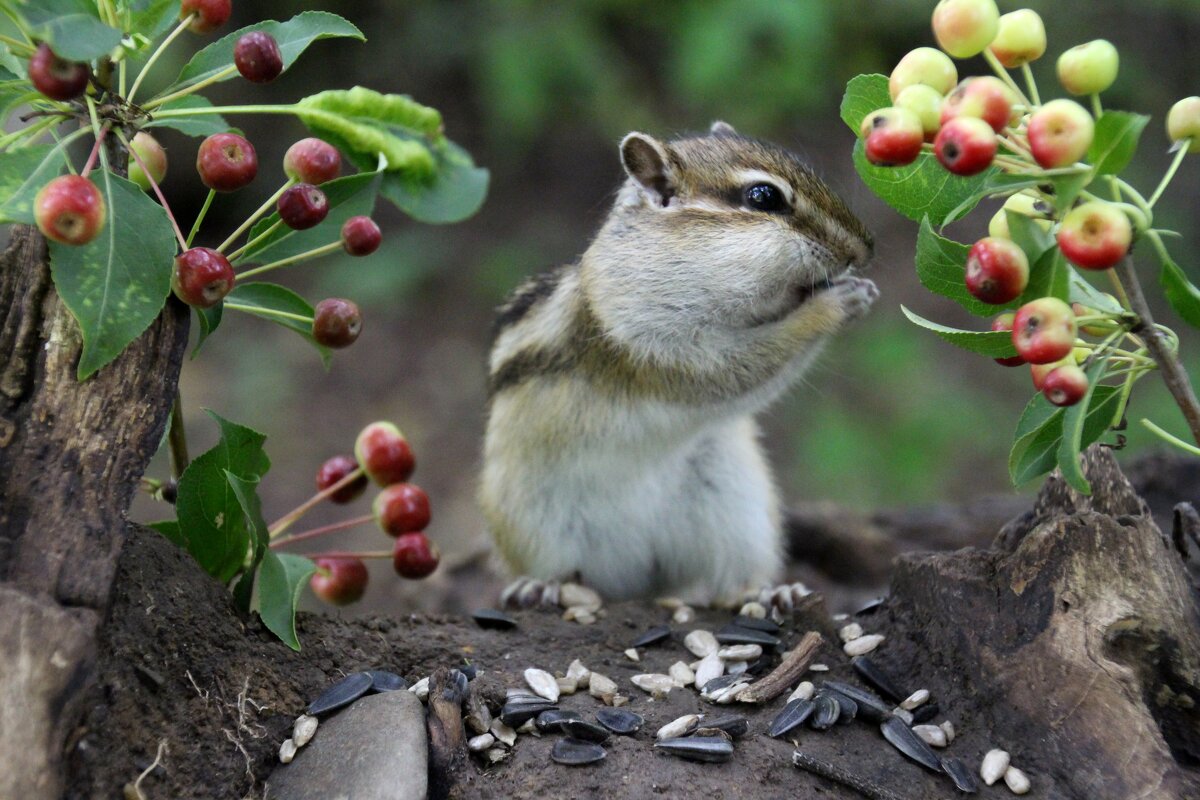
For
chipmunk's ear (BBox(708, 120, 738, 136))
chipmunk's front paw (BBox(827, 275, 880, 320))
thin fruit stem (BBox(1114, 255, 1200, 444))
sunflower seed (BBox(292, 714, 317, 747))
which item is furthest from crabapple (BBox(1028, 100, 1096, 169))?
chipmunk's ear (BBox(708, 120, 738, 136))

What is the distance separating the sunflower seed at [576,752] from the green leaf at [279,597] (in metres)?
0.54

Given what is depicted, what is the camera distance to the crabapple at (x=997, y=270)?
1821mm

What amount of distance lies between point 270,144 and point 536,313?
5298 mm

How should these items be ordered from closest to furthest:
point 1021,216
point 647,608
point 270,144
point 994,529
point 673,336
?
point 1021,216 < point 647,608 < point 673,336 < point 994,529 < point 270,144

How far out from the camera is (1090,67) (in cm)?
179

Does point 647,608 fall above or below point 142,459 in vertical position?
below

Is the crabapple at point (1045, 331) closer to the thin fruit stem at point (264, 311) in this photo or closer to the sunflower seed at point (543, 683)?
the sunflower seed at point (543, 683)

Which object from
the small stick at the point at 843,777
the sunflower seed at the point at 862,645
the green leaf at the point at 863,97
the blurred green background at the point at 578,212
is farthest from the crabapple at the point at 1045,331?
the blurred green background at the point at 578,212

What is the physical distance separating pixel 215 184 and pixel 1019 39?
1.37 metres

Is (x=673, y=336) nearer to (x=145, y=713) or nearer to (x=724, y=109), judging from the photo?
(x=145, y=713)

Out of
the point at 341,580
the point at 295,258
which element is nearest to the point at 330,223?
the point at 295,258

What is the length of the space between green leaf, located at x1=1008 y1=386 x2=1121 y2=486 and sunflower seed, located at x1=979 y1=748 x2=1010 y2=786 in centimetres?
54

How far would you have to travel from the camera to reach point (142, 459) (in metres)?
2.06

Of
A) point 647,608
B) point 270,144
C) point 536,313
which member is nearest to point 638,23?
point 270,144
